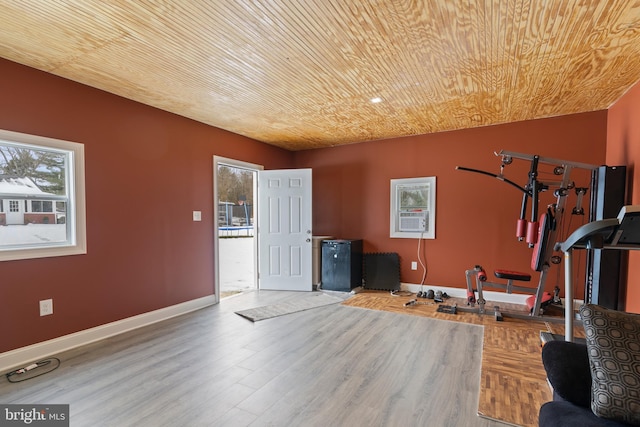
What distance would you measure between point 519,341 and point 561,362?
181 cm

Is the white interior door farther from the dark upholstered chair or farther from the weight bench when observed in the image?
the dark upholstered chair

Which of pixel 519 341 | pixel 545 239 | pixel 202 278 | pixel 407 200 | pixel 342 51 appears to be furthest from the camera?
pixel 407 200

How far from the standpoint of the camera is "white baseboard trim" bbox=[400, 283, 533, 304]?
4.11 metres

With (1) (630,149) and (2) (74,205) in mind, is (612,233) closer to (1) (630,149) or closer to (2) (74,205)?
(1) (630,149)

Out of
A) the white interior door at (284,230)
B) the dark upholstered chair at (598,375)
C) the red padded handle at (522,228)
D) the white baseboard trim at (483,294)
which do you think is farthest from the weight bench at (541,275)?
the white interior door at (284,230)

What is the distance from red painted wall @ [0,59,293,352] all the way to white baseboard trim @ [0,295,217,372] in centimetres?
5

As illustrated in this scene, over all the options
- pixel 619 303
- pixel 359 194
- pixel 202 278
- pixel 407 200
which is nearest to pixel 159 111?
pixel 202 278

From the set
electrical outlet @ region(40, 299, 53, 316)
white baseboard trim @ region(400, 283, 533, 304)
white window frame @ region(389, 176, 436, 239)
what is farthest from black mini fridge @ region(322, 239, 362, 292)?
electrical outlet @ region(40, 299, 53, 316)

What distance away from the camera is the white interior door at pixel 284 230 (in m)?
4.85

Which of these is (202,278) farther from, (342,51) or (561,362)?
(561,362)

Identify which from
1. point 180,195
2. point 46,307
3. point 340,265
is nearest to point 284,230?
point 340,265

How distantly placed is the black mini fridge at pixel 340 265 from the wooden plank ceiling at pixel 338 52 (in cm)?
220

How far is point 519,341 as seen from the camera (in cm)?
287

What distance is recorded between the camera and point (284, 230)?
4.93 m
